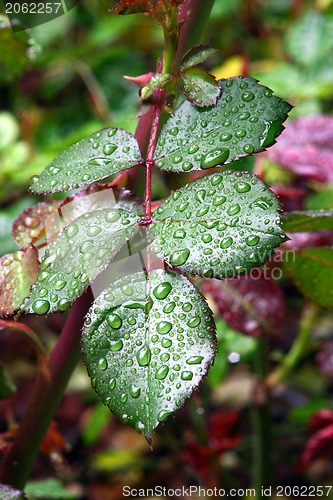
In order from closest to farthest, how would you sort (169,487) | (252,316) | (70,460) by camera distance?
1. (252,316)
2. (169,487)
3. (70,460)

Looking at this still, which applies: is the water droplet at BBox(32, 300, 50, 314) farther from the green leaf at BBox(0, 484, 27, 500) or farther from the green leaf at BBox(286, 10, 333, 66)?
the green leaf at BBox(286, 10, 333, 66)

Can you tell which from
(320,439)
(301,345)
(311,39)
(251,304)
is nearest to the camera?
(251,304)

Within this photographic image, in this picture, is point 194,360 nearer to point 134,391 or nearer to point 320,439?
point 134,391

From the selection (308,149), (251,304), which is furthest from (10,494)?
(308,149)

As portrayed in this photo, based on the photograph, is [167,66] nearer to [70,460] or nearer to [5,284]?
[5,284]

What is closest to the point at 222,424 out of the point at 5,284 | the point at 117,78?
the point at 5,284

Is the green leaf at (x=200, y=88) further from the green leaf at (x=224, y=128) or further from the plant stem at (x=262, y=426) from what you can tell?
the plant stem at (x=262, y=426)
